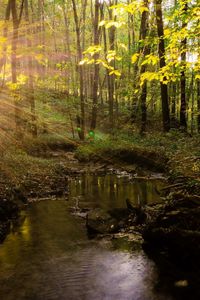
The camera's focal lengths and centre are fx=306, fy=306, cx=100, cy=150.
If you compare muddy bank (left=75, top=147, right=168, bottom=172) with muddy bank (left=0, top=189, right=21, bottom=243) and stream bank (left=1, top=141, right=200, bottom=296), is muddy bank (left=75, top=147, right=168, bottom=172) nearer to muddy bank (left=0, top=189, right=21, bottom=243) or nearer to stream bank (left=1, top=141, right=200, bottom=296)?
stream bank (left=1, top=141, right=200, bottom=296)

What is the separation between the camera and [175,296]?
5207mm

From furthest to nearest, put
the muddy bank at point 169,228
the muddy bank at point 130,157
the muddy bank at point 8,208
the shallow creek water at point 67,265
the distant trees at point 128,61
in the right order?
the muddy bank at point 130,157, the muddy bank at point 8,208, the muddy bank at point 169,228, the distant trees at point 128,61, the shallow creek water at point 67,265

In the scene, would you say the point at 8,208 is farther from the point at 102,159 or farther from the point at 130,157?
the point at 102,159

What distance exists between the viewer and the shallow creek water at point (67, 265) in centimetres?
543

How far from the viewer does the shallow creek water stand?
5.43 m

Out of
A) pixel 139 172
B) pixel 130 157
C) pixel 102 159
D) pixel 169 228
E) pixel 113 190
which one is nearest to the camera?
pixel 169 228

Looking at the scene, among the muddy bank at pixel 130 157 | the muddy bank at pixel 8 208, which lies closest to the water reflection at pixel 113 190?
the muddy bank at pixel 130 157

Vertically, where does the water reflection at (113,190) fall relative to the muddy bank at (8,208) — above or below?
below

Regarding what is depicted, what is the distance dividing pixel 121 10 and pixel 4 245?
5.76 m

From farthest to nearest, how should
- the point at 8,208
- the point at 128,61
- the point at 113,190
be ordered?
the point at 128,61 < the point at 113,190 < the point at 8,208

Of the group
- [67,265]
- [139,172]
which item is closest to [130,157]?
[139,172]

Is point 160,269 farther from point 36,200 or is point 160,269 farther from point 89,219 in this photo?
point 36,200

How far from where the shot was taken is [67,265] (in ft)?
21.0

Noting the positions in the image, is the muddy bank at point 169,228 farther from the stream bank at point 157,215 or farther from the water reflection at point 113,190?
the water reflection at point 113,190
